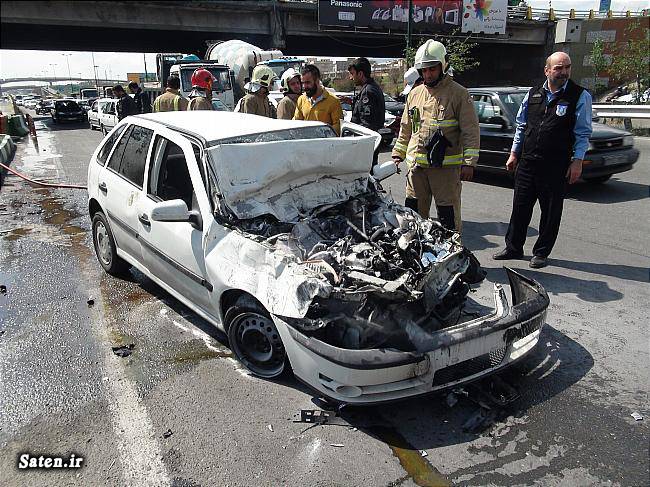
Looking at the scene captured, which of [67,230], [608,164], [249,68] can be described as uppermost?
[249,68]

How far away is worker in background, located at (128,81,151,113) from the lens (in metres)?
16.3

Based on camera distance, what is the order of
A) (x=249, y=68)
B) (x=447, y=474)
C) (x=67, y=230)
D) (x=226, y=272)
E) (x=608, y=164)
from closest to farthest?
(x=447, y=474), (x=226, y=272), (x=67, y=230), (x=608, y=164), (x=249, y=68)

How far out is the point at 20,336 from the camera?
4078 mm

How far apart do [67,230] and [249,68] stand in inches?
478

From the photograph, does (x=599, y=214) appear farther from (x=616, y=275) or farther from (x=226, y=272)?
(x=226, y=272)

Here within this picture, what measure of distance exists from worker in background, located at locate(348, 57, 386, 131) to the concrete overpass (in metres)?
16.4

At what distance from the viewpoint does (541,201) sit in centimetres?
520

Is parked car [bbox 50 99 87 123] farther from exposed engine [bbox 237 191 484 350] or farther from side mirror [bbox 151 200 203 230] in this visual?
exposed engine [bbox 237 191 484 350]

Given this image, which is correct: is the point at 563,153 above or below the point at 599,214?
above

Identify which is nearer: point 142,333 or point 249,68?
point 142,333

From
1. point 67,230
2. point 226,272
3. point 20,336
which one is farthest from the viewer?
point 67,230

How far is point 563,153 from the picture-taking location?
4.88m

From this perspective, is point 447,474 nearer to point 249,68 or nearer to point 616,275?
point 616,275

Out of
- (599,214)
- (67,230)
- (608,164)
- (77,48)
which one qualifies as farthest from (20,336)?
(77,48)
